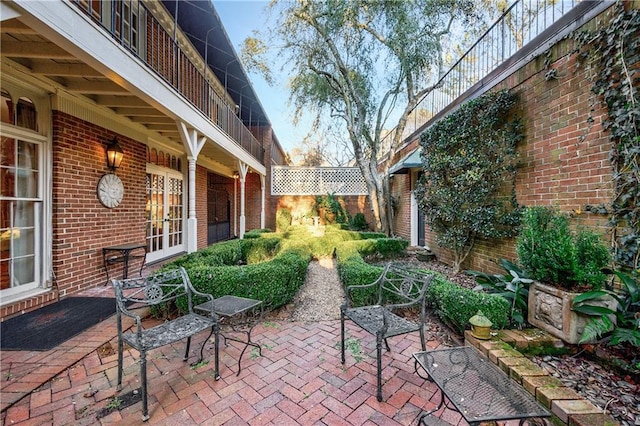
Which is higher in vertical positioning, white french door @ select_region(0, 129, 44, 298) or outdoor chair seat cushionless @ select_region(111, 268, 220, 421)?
white french door @ select_region(0, 129, 44, 298)

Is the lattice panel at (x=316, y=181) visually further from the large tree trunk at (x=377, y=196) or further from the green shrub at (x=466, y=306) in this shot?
the green shrub at (x=466, y=306)

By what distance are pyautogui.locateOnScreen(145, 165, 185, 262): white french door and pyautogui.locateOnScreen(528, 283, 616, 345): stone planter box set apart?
21.2ft

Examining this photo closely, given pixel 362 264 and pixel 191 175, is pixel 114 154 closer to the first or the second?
pixel 191 175

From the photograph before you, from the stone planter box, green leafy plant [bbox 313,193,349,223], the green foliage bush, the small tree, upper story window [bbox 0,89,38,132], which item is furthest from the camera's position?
green leafy plant [bbox 313,193,349,223]

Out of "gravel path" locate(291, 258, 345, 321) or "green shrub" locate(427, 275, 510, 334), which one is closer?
"green shrub" locate(427, 275, 510, 334)

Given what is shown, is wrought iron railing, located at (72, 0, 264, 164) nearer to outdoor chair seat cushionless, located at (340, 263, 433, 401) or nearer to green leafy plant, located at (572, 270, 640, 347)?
outdoor chair seat cushionless, located at (340, 263, 433, 401)

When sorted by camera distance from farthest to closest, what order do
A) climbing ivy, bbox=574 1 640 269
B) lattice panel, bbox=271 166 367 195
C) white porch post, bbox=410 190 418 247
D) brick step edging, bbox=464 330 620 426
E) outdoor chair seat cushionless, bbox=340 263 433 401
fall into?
lattice panel, bbox=271 166 367 195 → white porch post, bbox=410 190 418 247 → climbing ivy, bbox=574 1 640 269 → outdoor chair seat cushionless, bbox=340 263 433 401 → brick step edging, bbox=464 330 620 426

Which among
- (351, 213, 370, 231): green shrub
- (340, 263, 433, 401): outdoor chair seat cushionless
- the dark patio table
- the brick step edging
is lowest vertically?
the brick step edging

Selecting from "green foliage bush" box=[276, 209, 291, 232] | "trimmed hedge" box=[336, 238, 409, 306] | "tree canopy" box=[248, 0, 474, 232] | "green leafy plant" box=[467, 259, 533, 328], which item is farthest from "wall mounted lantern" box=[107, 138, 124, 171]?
"green foliage bush" box=[276, 209, 291, 232]

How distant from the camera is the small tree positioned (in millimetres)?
Result: 3959

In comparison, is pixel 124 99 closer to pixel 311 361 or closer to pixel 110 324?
pixel 110 324

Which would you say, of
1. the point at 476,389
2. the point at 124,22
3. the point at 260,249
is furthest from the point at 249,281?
the point at 124,22

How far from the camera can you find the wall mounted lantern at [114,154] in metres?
4.37

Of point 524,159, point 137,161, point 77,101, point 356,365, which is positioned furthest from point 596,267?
point 137,161
